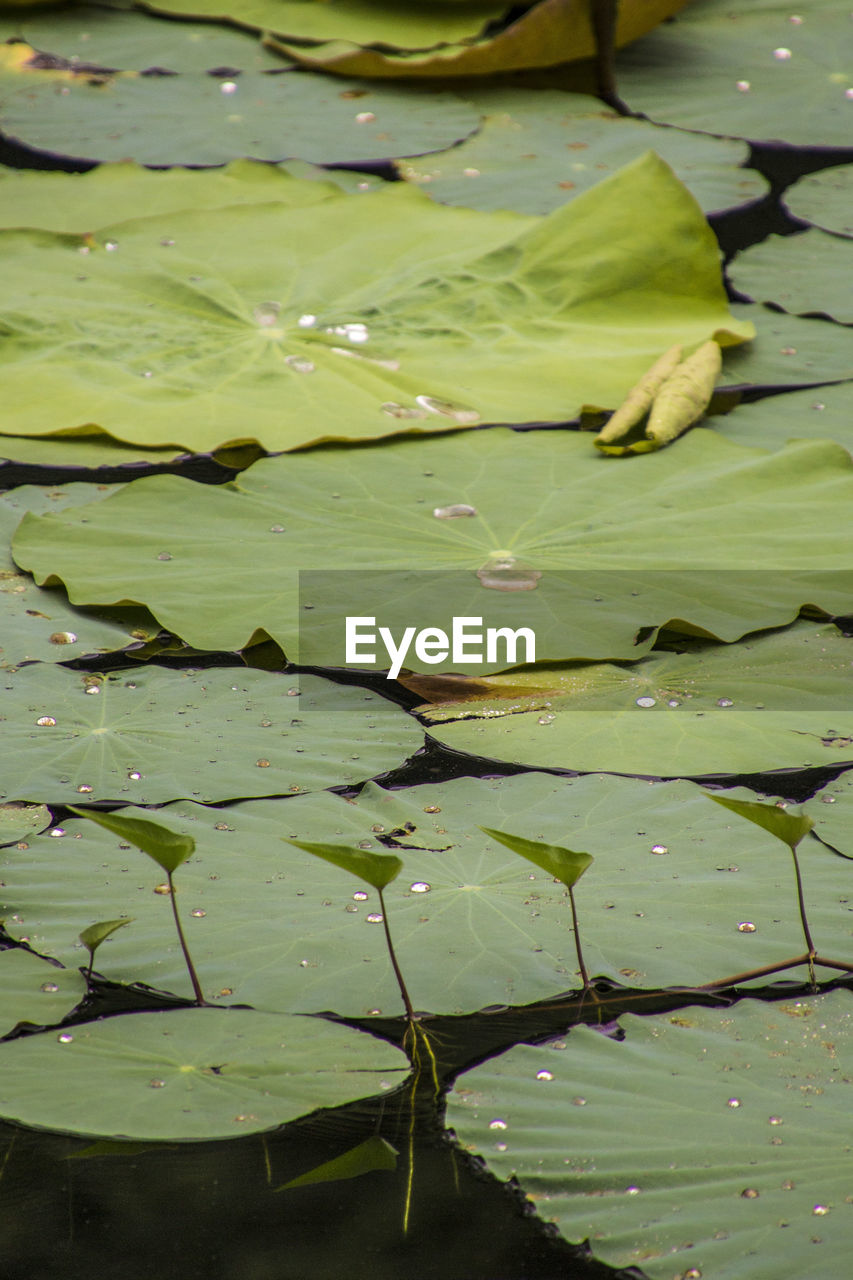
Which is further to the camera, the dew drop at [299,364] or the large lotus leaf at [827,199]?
the large lotus leaf at [827,199]

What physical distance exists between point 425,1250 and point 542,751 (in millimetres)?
580

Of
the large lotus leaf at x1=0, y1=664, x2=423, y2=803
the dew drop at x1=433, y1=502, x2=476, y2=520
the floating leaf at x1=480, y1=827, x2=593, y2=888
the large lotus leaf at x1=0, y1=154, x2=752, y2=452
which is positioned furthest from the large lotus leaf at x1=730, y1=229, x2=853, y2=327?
the floating leaf at x1=480, y1=827, x2=593, y2=888

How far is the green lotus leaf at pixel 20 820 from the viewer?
1.16 m

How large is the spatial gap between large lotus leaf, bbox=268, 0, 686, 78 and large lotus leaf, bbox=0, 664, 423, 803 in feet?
7.09

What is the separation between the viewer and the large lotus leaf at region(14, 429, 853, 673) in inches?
58.4

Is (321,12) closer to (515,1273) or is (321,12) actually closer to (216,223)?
(216,223)

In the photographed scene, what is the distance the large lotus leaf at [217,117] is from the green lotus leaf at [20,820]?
6.41ft

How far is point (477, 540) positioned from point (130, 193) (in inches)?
54.1

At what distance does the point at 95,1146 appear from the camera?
86 cm

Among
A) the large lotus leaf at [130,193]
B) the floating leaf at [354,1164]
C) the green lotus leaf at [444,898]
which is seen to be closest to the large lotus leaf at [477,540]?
the green lotus leaf at [444,898]

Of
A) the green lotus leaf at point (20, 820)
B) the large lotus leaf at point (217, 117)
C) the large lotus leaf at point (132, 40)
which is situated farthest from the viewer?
the large lotus leaf at point (132, 40)

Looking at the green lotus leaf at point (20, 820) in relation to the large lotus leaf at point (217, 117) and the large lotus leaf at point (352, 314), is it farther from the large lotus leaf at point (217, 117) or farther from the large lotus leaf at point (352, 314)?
the large lotus leaf at point (217, 117)

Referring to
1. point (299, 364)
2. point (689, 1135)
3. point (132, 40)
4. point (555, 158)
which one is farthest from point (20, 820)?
point (132, 40)

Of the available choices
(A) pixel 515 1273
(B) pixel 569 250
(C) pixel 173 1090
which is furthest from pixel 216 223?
(A) pixel 515 1273
